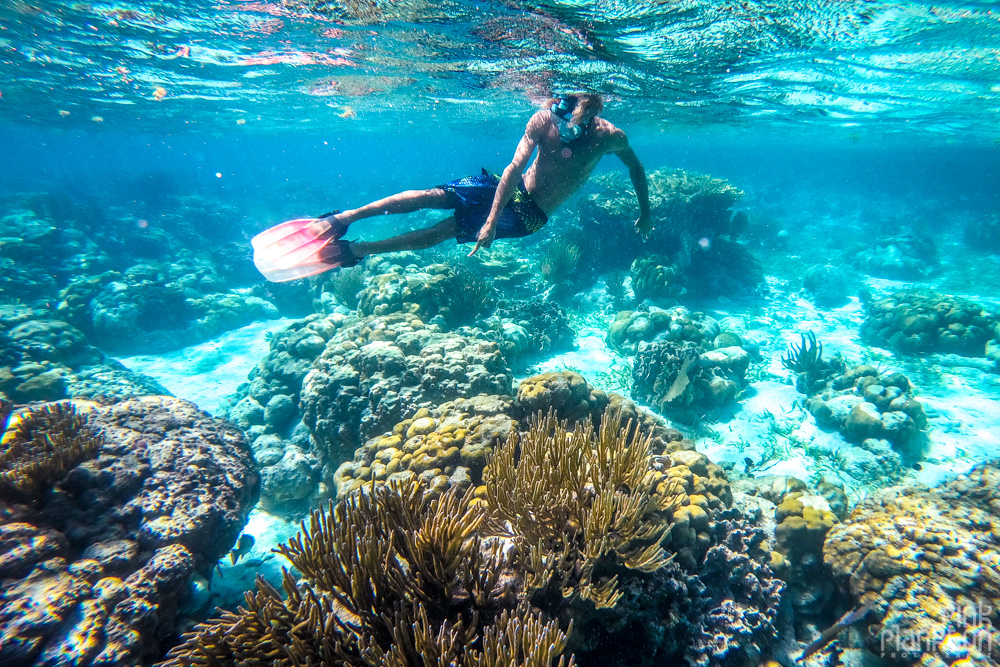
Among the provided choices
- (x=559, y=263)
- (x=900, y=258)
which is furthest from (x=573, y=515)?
(x=900, y=258)

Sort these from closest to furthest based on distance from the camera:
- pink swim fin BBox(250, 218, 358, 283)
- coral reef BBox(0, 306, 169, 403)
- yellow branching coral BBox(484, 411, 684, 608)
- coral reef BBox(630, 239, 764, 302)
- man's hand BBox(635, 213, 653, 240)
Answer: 1. yellow branching coral BBox(484, 411, 684, 608)
2. pink swim fin BBox(250, 218, 358, 283)
3. man's hand BBox(635, 213, 653, 240)
4. coral reef BBox(0, 306, 169, 403)
5. coral reef BBox(630, 239, 764, 302)

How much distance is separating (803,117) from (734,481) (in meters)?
28.7

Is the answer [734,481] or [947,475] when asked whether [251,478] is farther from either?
[947,475]

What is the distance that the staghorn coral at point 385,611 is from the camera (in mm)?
2104

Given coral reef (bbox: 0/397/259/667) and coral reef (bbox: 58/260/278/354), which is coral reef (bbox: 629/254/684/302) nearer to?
coral reef (bbox: 0/397/259/667)

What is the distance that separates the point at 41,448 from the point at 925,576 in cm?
876

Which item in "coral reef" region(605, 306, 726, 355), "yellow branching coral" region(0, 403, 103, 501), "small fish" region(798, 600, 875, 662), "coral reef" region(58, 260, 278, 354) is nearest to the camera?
"small fish" region(798, 600, 875, 662)

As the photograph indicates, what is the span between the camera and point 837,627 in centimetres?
338

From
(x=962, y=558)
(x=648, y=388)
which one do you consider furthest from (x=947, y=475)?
(x=648, y=388)

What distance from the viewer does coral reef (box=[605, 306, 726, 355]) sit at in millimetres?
10039

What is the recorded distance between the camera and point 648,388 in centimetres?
841

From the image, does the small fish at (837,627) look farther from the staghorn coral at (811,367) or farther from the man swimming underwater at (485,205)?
the staghorn coral at (811,367)

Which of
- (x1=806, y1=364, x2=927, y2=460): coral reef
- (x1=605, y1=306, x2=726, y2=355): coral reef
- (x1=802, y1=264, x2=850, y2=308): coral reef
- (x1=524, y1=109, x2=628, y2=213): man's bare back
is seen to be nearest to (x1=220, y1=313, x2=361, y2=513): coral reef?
(x1=524, y1=109, x2=628, y2=213): man's bare back

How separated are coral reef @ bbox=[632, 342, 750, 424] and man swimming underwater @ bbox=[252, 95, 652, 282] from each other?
309 centimetres
